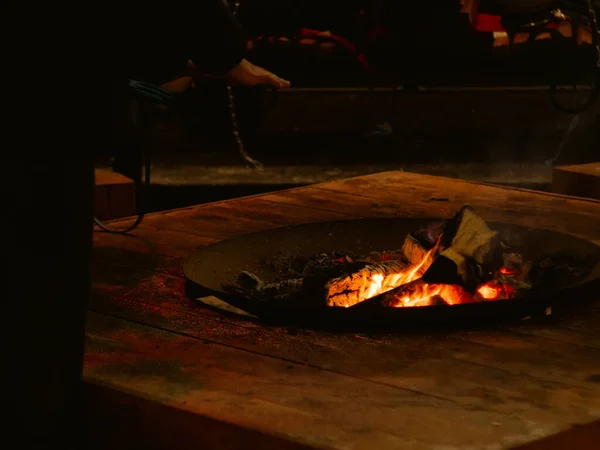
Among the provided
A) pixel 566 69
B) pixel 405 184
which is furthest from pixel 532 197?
pixel 566 69

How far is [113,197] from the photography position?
382 centimetres

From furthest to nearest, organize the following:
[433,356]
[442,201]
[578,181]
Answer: [578,181]
[442,201]
[433,356]

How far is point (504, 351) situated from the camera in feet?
7.09

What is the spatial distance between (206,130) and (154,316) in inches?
205

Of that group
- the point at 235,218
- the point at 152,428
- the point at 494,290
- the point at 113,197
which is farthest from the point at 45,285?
the point at 113,197

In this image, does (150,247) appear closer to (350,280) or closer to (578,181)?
(350,280)

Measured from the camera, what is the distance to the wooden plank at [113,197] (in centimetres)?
378

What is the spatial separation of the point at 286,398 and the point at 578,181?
2.48 metres

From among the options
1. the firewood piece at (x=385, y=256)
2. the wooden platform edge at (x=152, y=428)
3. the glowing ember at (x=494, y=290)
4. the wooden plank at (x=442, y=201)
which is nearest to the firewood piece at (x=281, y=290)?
the firewood piece at (x=385, y=256)

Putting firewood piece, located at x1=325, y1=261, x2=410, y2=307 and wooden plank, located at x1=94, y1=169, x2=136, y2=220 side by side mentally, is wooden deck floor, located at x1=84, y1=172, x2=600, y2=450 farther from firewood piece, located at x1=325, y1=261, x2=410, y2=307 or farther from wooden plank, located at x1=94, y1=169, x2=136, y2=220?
wooden plank, located at x1=94, y1=169, x2=136, y2=220

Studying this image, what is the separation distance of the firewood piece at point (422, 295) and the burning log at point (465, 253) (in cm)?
4

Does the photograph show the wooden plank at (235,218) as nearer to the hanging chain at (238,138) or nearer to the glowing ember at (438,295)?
A: the glowing ember at (438,295)

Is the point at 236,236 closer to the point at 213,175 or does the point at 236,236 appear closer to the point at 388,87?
the point at 213,175

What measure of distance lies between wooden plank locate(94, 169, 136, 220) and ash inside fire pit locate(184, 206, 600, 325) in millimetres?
1031
